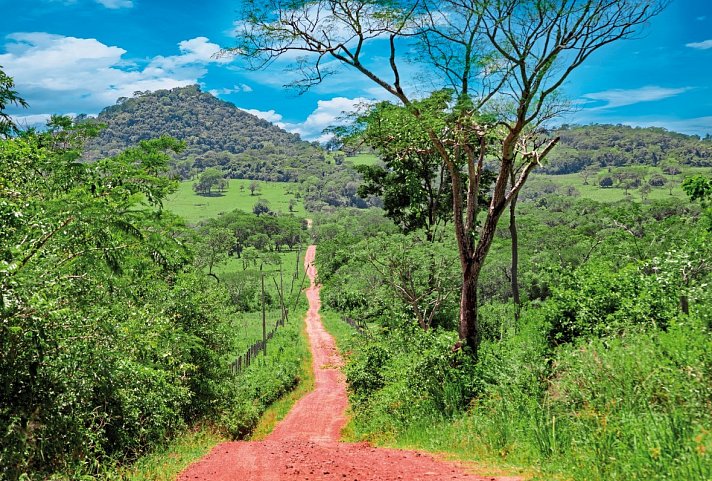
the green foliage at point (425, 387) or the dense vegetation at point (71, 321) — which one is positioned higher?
the dense vegetation at point (71, 321)

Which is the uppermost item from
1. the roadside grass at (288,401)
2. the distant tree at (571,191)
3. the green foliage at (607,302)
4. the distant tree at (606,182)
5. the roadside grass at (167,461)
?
the distant tree at (606,182)

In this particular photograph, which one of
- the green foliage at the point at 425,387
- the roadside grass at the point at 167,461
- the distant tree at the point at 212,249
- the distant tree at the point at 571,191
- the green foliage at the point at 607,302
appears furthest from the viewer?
the distant tree at the point at 571,191

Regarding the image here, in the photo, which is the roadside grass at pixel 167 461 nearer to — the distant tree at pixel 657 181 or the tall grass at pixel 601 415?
the tall grass at pixel 601 415

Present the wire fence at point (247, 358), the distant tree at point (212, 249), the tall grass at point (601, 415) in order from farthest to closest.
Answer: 1. the distant tree at point (212, 249)
2. the wire fence at point (247, 358)
3. the tall grass at point (601, 415)

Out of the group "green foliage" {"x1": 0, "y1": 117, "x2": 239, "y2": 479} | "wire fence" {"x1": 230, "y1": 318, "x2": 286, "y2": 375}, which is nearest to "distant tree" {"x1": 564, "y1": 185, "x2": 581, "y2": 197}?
"wire fence" {"x1": 230, "y1": 318, "x2": 286, "y2": 375}

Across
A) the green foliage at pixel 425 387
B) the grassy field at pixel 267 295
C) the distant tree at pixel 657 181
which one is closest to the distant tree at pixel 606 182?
the distant tree at pixel 657 181

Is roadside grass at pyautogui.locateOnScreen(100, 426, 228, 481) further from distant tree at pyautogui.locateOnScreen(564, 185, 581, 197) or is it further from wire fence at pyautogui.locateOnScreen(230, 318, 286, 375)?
distant tree at pyautogui.locateOnScreen(564, 185, 581, 197)

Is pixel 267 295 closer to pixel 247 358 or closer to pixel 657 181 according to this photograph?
pixel 247 358

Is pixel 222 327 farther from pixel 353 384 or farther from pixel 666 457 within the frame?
pixel 666 457

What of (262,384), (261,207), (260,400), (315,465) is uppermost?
(261,207)

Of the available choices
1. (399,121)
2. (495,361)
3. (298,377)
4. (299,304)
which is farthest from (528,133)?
(299,304)

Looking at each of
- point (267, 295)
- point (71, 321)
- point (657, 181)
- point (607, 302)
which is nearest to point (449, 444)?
point (607, 302)

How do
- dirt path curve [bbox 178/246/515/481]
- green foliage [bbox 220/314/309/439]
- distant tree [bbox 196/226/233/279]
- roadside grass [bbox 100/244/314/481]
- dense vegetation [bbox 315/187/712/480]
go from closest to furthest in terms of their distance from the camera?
dense vegetation [bbox 315/187/712/480]
dirt path curve [bbox 178/246/515/481]
roadside grass [bbox 100/244/314/481]
green foliage [bbox 220/314/309/439]
distant tree [bbox 196/226/233/279]

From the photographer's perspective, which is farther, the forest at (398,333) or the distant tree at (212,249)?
the distant tree at (212,249)
